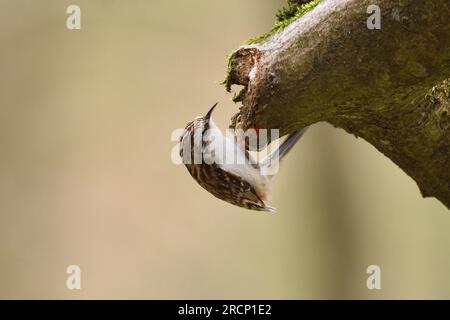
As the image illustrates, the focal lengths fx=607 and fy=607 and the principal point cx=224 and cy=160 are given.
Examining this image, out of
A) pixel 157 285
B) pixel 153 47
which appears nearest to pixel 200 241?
pixel 157 285

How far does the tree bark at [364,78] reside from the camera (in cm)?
177

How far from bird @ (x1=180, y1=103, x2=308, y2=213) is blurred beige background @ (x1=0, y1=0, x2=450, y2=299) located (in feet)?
9.44

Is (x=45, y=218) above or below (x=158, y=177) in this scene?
below

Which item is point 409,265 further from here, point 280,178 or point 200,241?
point 200,241

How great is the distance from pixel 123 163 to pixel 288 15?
12.7 feet

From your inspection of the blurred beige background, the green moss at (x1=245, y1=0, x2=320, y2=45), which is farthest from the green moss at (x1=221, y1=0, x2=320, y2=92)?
the blurred beige background

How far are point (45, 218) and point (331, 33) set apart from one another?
450cm

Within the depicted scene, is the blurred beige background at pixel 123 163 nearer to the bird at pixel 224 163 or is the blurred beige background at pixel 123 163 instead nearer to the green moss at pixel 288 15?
the bird at pixel 224 163

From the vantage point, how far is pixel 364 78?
1.88 m

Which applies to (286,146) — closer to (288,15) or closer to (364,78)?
(288,15)

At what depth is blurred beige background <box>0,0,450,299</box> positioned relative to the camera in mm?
5699

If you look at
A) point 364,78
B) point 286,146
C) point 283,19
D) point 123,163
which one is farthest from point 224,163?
point 123,163

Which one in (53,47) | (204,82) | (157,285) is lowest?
(157,285)

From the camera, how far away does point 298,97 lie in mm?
1959
